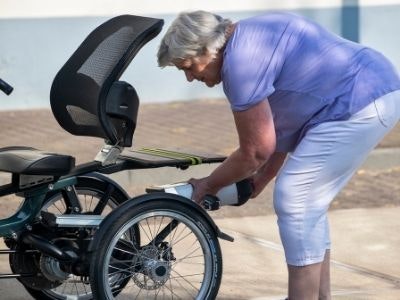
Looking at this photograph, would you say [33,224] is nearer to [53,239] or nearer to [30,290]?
[53,239]

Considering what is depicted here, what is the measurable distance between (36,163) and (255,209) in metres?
2.89

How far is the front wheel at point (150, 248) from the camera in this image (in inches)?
178

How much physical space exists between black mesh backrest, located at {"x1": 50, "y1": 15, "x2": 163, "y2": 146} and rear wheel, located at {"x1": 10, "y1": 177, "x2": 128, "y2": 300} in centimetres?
33

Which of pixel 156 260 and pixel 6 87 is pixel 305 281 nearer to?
pixel 156 260

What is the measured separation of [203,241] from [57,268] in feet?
2.09

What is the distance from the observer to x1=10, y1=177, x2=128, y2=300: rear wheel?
15.9 feet

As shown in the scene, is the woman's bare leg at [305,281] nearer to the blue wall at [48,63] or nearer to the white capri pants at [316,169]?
the white capri pants at [316,169]

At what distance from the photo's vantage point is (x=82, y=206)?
5.09m

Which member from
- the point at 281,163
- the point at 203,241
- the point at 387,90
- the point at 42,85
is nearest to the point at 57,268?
the point at 203,241

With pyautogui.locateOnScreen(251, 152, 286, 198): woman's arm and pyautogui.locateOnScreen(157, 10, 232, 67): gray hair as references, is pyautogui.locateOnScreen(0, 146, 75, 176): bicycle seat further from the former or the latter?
pyautogui.locateOnScreen(251, 152, 286, 198): woman's arm

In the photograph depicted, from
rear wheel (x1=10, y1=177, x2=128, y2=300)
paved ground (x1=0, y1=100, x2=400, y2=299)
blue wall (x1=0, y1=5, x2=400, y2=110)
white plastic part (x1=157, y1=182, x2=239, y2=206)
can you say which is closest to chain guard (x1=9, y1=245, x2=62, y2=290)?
rear wheel (x1=10, y1=177, x2=128, y2=300)

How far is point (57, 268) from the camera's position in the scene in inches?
188

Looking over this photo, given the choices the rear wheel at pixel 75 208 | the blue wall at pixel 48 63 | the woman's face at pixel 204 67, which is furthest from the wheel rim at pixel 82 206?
the blue wall at pixel 48 63

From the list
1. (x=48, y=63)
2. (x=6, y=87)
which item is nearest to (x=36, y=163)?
(x=6, y=87)
